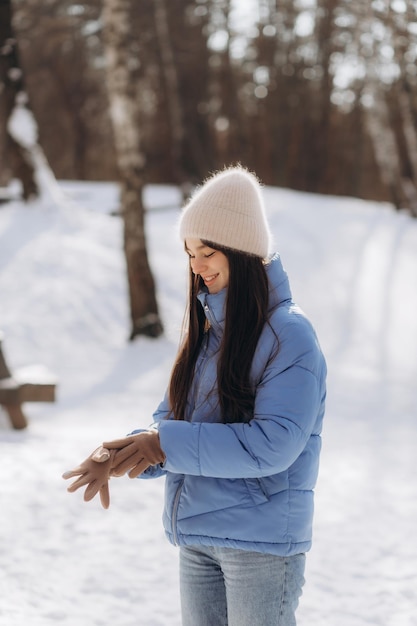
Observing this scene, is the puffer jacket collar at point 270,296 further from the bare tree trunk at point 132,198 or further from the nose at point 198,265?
the bare tree trunk at point 132,198

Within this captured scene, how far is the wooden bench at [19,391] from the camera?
614cm

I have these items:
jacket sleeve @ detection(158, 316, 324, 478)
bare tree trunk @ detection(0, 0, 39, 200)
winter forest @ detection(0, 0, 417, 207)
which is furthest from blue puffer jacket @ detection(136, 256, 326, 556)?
winter forest @ detection(0, 0, 417, 207)

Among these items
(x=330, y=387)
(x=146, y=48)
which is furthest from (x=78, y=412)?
(x=146, y=48)

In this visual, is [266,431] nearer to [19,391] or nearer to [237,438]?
[237,438]

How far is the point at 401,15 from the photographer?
666 inches

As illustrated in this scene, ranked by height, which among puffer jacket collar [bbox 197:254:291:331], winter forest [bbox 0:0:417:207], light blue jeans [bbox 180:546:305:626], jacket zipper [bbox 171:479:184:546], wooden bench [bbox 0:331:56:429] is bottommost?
winter forest [bbox 0:0:417:207]

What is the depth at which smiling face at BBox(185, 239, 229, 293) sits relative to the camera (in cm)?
194

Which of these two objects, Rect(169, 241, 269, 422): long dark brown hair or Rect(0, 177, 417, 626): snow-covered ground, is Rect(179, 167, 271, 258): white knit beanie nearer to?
Rect(169, 241, 269, 422): long dark brown hair

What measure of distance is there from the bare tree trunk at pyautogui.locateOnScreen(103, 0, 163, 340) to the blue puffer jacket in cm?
800

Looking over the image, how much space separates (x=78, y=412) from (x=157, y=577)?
3184 mm

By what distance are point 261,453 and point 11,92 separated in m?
12.6

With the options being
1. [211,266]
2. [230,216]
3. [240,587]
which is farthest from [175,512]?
[230,216]

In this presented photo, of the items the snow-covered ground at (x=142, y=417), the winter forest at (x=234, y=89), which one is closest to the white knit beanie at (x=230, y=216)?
the snow-covered ground at (x=142, y=417)

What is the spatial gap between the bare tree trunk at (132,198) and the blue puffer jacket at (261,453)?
8.00m
